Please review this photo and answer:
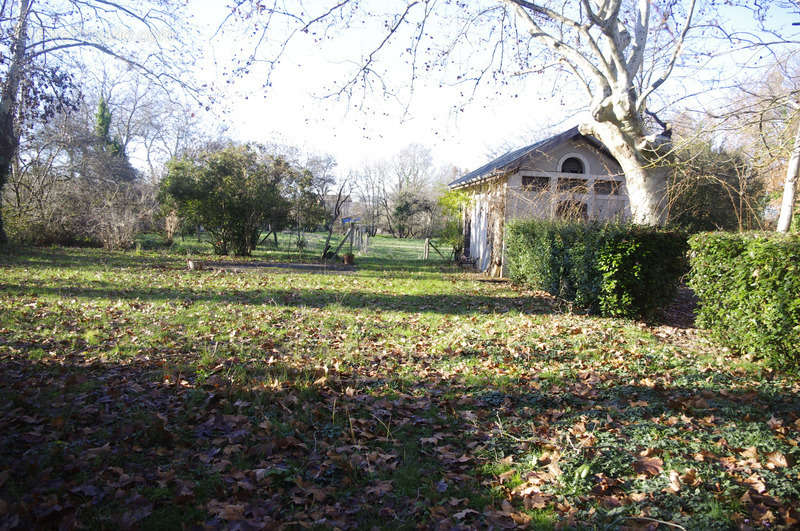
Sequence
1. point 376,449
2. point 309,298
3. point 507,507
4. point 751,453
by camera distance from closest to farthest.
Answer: point 507,507 → point 751,453 → point 376,449 → point 309,298

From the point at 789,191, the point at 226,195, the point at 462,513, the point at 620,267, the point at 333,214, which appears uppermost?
the point at 226,195

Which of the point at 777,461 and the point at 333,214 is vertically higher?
the point at 333,214

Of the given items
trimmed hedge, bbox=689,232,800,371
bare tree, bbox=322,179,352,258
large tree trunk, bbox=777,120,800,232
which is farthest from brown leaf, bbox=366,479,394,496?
bare tree, bbox=322,179,352,258

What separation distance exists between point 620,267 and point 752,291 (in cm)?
246

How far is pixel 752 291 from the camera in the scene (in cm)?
575

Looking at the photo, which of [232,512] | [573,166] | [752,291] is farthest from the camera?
[573,166]

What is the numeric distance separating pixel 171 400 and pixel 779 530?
4.85m

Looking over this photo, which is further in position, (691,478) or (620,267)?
(620,267)

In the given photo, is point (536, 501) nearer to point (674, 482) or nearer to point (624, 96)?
point (674, 482)

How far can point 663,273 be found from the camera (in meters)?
8.09

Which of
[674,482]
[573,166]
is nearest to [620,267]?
[674,482]

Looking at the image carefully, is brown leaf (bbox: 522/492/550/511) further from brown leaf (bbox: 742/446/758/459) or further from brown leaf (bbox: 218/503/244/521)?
brown leaf (bbox: 218/503/244/521)

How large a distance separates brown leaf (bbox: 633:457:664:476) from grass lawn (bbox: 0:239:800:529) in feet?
0.04

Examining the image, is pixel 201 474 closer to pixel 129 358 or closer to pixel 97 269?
pixel 129 358
